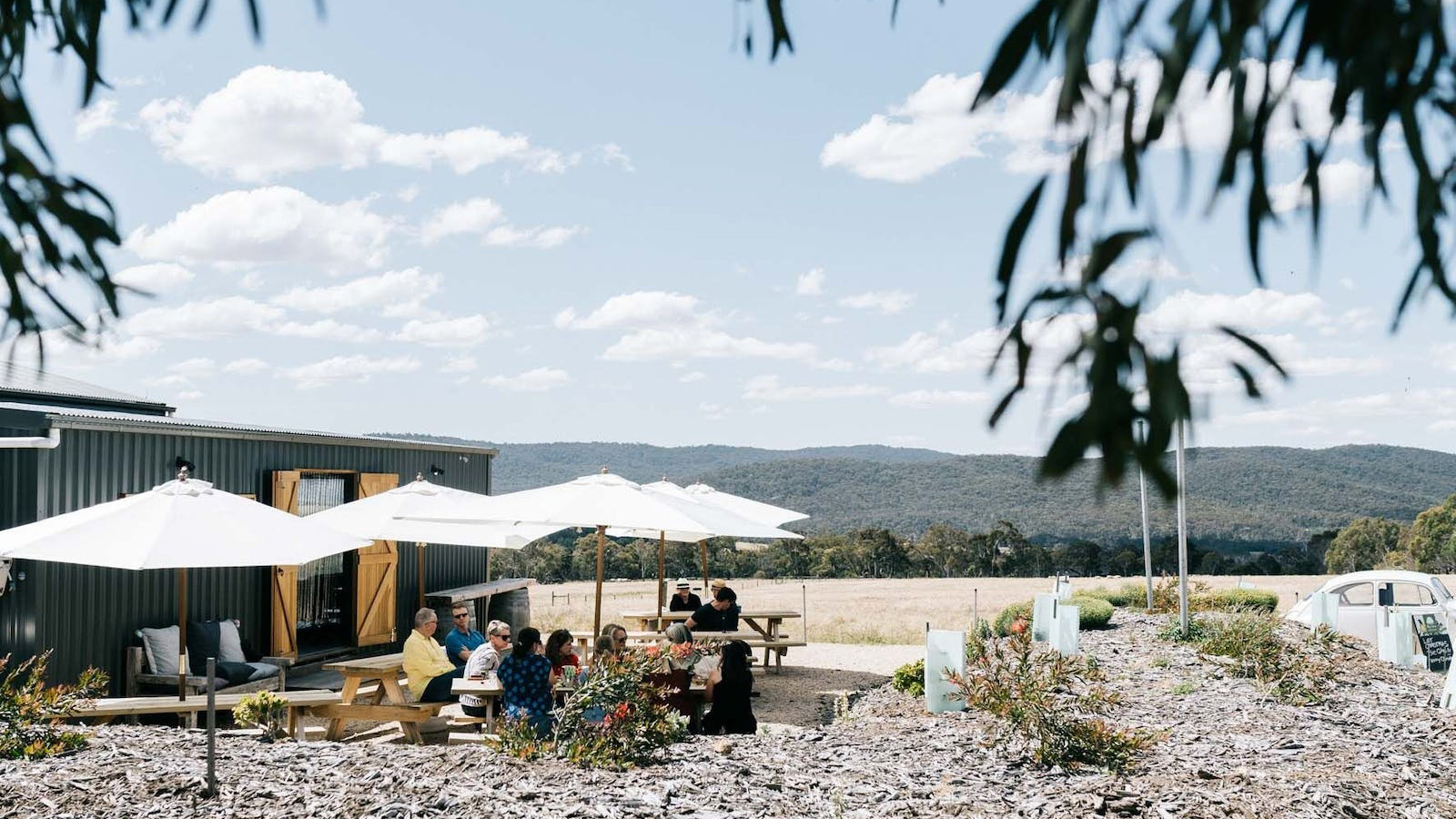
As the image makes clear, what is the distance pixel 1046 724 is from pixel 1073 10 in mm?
5301

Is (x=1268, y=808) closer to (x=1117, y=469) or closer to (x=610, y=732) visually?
(x=610, y=732)

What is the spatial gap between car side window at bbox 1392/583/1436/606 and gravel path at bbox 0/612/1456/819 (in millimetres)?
7887

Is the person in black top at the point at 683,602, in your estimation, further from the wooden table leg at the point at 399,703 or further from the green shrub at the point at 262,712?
the green shrub at the point at 262,712

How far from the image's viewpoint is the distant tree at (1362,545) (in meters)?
51.1

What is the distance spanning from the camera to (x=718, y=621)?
38.7ft

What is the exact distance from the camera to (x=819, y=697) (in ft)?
37.1

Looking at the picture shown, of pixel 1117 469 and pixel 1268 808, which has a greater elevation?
pixel 1117 469

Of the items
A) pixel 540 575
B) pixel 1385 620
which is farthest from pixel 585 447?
pixel 1385 620

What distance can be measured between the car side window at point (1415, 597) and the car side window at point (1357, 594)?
0.91ft

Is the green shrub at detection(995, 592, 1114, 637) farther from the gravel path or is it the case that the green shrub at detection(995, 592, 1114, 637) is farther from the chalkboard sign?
the gravel path

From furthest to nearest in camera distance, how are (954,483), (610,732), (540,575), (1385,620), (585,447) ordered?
(585,447)
(954,483)
(540,575)
(1385,620)
(610,732)

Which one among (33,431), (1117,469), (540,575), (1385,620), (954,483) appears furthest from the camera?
(954,483)

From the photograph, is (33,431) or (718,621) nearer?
(33,431)

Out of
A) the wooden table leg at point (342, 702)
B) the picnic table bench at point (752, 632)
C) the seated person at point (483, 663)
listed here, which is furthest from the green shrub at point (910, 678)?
the wooden table leg at point (342, 702)
